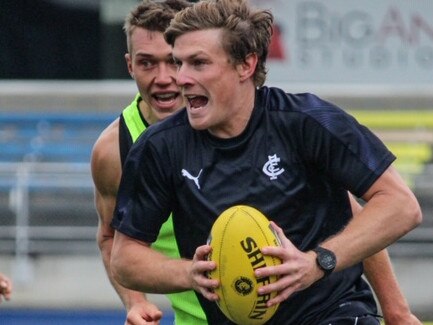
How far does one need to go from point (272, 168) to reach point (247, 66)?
0.37m

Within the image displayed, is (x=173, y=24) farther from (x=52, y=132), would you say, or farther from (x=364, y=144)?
(x=52, y=132)

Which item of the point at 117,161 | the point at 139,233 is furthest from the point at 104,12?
the point at 139,233

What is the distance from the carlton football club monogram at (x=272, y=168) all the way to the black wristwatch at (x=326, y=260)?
33 cm

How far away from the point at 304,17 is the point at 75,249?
4.98 metres

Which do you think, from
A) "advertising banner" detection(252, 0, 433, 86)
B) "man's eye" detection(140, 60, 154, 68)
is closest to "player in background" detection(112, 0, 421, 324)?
"man's eye" detection(140, 60, 154, 68)

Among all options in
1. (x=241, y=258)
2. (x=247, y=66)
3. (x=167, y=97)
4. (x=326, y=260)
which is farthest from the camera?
(x=167, y=97)

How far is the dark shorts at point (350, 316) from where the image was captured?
15.5 feet

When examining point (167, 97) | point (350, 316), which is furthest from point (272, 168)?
point (167, 97)

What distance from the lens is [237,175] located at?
15.1 ft

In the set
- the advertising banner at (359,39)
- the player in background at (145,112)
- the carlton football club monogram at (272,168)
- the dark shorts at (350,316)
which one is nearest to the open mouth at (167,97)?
the player in background at (145,112)

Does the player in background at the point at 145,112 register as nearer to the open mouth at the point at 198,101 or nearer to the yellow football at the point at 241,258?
the open mouth at the point at 198,101

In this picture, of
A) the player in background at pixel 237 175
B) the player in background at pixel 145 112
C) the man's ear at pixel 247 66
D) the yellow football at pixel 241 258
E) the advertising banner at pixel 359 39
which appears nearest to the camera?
the yellow football at pixel 241 258

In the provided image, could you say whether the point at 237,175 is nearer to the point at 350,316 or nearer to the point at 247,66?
the point at 247,66

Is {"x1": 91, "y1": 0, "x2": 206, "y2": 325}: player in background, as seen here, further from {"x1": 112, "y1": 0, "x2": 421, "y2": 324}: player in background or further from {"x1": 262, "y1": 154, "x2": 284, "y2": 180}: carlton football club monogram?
{"x1": 262, "y1": 154, "x2": 284, "y2": 180}: carlton football club monogram
